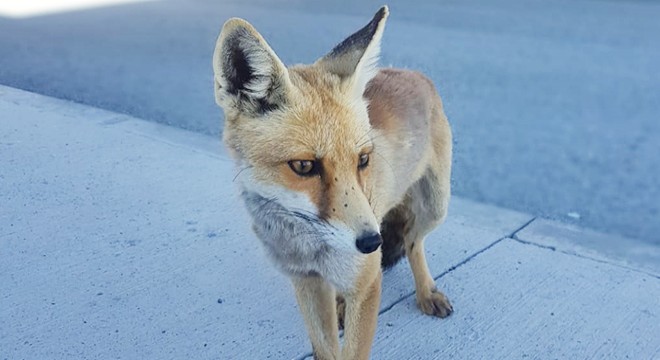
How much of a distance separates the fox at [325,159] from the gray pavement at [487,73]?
7.27ft

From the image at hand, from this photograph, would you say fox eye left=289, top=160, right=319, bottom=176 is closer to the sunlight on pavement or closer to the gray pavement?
the gray pavement

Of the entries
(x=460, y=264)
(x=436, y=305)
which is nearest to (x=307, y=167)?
(x=436, y=305)

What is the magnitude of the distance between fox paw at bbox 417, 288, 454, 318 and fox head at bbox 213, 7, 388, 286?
96 cm

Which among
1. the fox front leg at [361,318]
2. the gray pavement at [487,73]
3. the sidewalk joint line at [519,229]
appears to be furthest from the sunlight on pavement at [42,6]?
the fox front leg at [361,318]

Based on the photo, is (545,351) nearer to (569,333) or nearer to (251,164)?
(569,333)

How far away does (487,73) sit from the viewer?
9.05 m

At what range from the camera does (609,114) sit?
7559mm

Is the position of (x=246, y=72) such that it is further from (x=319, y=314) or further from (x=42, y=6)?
(x=42, y=6)

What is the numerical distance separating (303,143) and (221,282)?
164 cm

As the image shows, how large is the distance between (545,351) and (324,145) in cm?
160

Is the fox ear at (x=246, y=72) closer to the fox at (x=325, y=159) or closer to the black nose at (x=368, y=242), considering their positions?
the fox at (x=325, y=159)

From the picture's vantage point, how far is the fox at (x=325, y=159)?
256cm

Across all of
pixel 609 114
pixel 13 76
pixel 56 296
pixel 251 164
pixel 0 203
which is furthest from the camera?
pixel 13 76

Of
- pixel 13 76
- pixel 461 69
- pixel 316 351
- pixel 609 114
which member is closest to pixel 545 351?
pixel 316 351
